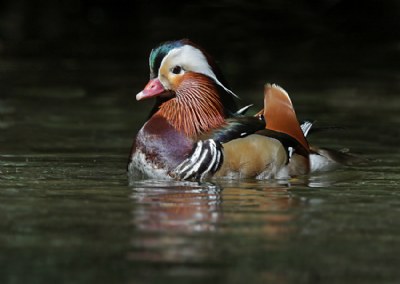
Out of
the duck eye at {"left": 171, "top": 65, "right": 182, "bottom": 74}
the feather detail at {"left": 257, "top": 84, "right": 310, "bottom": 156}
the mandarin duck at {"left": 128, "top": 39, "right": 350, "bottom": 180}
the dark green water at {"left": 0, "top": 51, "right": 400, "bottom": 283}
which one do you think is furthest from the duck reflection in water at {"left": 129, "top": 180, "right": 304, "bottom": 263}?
the duck eye at {"left": 171, "top": 65, "right": 182, "bottom": 74}

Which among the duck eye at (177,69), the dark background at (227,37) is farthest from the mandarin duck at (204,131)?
the dark background at (227,37)

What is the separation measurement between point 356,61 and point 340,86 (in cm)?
236

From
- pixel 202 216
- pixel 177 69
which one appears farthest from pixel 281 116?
pixel 202 216

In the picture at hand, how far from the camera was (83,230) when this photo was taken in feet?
23.0

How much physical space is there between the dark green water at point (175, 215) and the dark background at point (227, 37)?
3212mm

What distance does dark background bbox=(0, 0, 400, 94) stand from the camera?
618 inches

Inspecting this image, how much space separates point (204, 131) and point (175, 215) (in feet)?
6.05

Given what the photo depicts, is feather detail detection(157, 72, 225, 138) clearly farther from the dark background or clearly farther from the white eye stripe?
the dark background

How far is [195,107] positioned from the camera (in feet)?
30.5

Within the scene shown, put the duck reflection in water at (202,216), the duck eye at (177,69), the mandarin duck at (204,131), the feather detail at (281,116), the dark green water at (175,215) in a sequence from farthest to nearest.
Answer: the feather detail at (281,116)
the duck eye at (177,69)
the mandarin duck at (204,131)
the duck reflection in water at (202,216)
the dark green water at (175,215)

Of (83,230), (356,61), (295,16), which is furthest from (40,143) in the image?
(295,16)

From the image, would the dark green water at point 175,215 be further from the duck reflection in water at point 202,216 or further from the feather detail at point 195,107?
the feather detail at point 195,107

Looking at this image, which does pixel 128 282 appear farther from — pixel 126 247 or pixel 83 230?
pixel 83 230

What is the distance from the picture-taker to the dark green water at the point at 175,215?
6.07m
